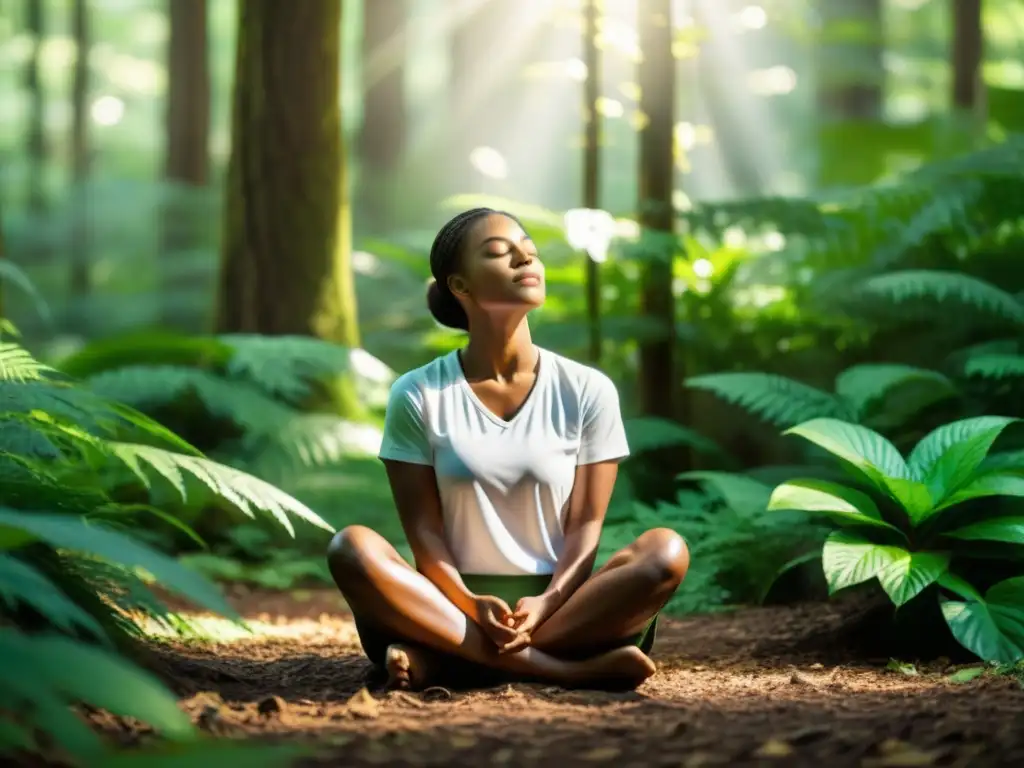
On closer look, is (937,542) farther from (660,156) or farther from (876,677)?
(660,156)

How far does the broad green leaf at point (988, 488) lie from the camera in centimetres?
377

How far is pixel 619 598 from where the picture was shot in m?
3.19

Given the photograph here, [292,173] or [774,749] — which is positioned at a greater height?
[292,173]

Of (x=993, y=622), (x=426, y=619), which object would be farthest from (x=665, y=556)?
(x=993, y=622)

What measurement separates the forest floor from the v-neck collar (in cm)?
77

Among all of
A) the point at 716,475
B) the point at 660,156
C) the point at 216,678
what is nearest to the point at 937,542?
the point at 716,475

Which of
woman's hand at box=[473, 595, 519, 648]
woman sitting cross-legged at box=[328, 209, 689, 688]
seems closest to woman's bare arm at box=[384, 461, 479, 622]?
woman sitting cross-legged at box=[328, 209, 689, 688]

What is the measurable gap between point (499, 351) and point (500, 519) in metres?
0.51

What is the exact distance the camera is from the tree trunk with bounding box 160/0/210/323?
47.6 ft

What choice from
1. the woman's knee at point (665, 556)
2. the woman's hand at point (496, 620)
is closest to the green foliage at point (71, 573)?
the woman's hand at point (496, 620)

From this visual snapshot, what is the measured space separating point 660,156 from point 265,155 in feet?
7.69

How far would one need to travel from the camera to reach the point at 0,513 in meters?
2.39

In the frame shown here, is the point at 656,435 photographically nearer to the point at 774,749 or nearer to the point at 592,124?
the point at 592,124

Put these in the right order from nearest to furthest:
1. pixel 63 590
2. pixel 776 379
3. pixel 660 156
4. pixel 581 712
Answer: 1. pixel 581 712
2. pixel 63 590
3. pixel 776 379
4. pixel 660 156
